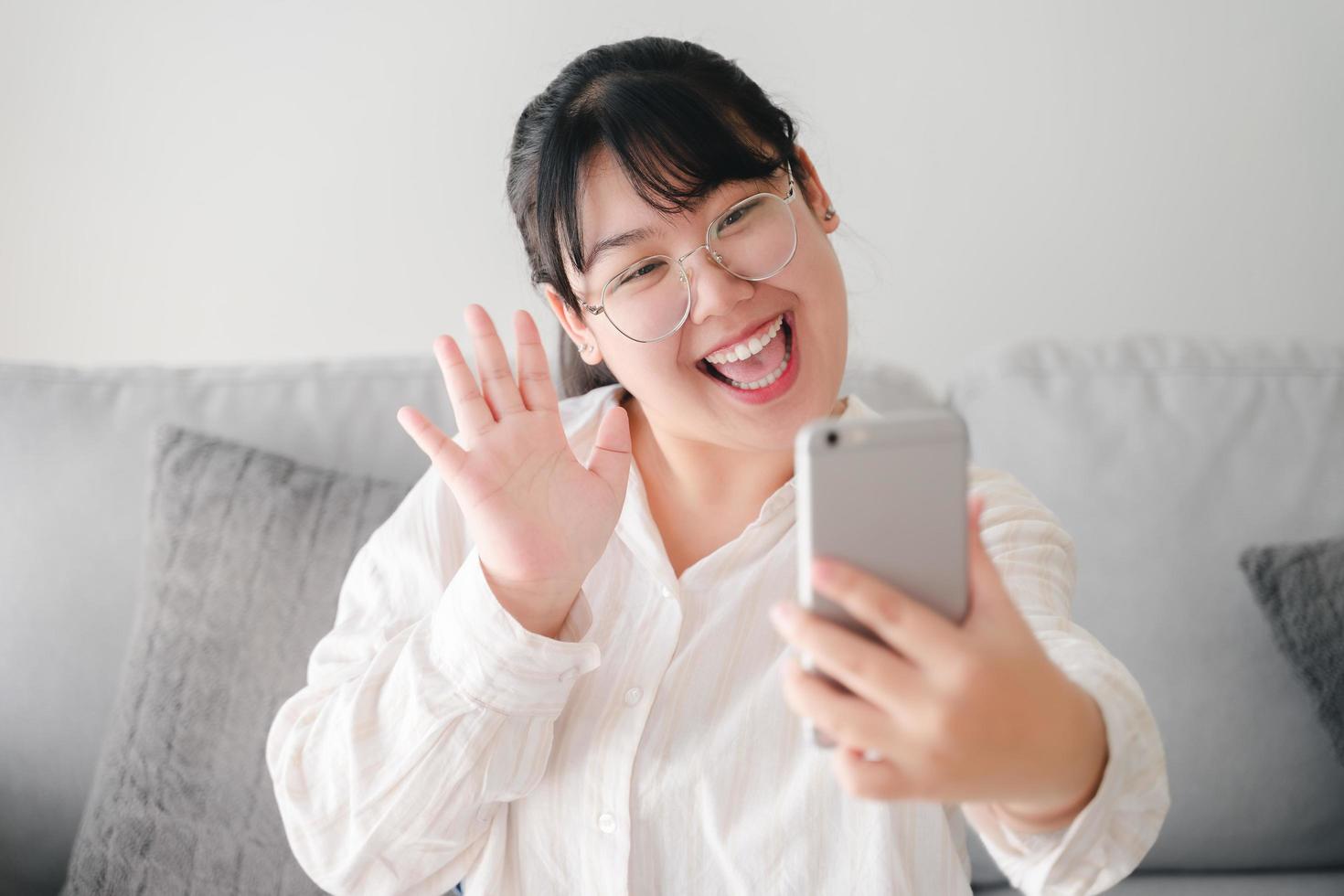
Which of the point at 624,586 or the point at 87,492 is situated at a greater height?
the point at 87,492

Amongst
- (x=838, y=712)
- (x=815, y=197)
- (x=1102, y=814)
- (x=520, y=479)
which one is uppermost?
(x=815, y=197)

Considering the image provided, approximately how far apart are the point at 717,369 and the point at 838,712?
527mm

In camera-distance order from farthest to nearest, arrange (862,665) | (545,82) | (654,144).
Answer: (545,82) → (654,144) → (862,665)

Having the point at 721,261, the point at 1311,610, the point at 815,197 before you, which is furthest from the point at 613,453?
the point at 1311,610

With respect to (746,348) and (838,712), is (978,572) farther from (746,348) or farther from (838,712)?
(746,348)

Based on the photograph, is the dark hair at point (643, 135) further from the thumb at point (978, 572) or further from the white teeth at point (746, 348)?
the thumb at point (978, 572)

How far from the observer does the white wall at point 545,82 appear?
1.76m

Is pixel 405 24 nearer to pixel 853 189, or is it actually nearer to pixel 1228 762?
pixel 853 189

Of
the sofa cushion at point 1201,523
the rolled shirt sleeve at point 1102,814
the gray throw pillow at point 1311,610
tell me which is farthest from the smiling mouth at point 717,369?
the gray throw pillow at point 1311,610

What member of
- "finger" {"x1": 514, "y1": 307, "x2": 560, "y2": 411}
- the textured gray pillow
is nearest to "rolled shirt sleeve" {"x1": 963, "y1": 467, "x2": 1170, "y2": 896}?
"finger" {"x1": 514, "y1": 307, "x2": 560, "y2": 411}

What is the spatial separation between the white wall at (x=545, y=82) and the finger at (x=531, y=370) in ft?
3.05

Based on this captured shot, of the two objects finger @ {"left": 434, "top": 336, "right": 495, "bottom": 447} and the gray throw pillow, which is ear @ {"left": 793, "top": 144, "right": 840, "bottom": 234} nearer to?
finger @ {"left": 434, "top": 336, "right": 495, "bottom": 447}

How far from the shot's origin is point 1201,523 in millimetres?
1474

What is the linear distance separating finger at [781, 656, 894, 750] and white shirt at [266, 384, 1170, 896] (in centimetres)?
33
